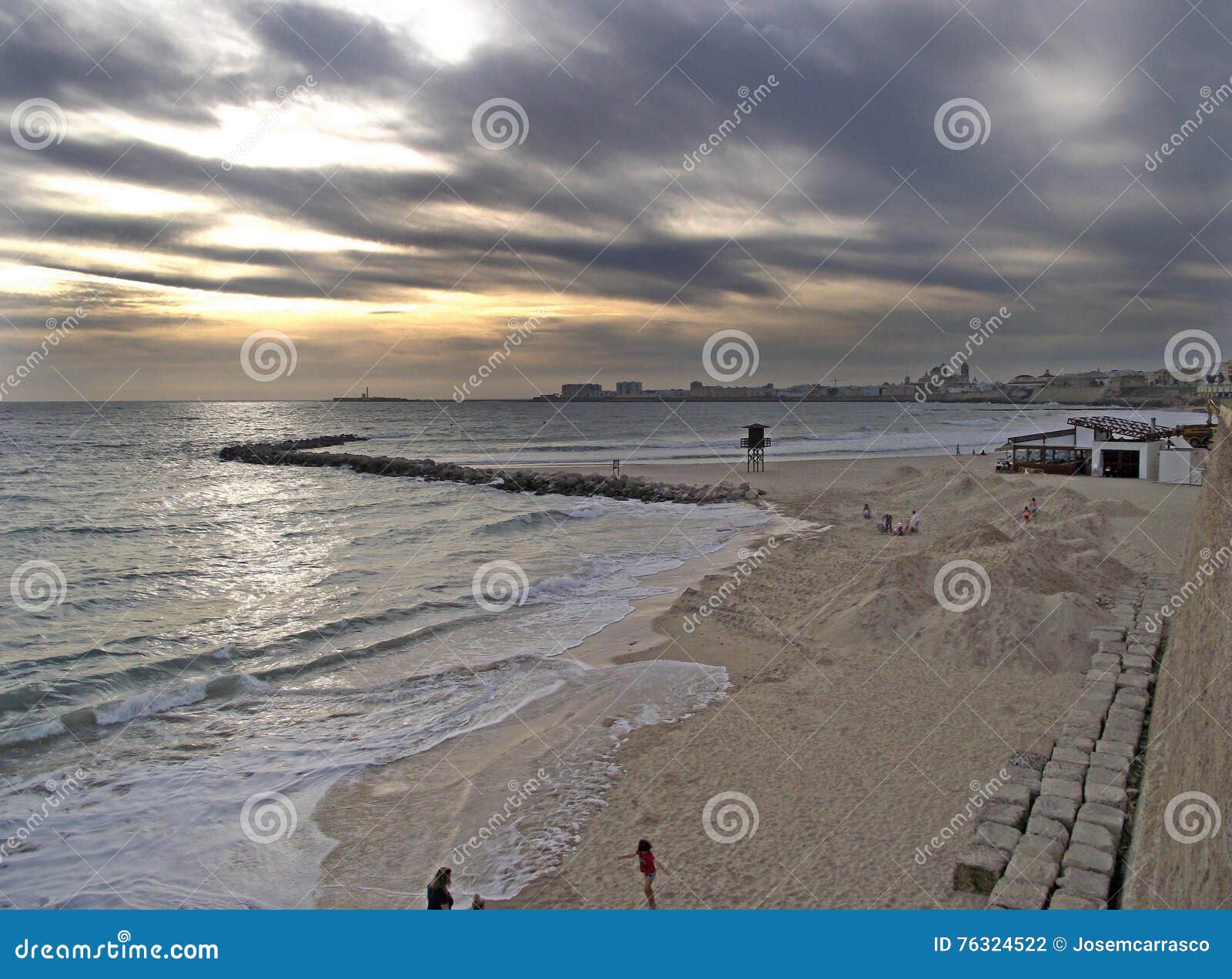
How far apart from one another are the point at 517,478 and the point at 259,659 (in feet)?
104

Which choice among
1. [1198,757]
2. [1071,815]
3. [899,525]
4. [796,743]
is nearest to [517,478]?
[899,525]

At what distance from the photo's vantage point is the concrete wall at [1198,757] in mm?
4758

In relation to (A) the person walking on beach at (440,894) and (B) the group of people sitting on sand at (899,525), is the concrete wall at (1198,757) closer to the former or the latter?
(A) the person walking on beach at (440,894)

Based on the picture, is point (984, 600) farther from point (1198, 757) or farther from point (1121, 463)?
point (1121, 463)

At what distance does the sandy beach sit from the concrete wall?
5.12 feet

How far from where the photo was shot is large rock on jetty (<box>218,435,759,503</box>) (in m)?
39.0

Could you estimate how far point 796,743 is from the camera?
10250 millimetres

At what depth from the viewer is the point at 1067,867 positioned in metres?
6.26

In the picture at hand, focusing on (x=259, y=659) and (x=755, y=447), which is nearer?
(x=259, y=659)

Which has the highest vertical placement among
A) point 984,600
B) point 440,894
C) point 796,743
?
point 984,600

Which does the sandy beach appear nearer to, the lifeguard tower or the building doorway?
the building doorway

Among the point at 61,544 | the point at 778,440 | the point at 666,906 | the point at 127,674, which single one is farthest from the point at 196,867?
the point at 778,440

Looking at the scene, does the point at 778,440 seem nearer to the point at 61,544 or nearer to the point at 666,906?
the point at 61,544

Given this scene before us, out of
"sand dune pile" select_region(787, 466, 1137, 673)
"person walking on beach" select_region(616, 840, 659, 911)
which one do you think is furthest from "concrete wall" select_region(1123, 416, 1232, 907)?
"sand dune pile" select_region(787, 466, 1137, 673)
